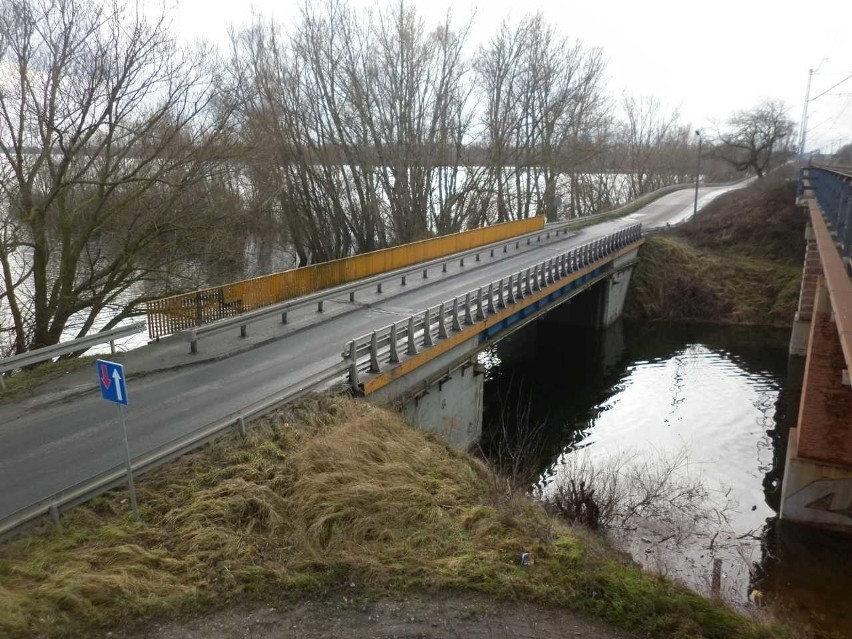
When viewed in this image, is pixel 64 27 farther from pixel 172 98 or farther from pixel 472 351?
pixel 472 351

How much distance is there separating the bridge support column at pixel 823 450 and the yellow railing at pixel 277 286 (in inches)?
573

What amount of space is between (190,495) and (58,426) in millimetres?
3298

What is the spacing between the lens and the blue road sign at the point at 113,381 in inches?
283

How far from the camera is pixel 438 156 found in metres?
42.1

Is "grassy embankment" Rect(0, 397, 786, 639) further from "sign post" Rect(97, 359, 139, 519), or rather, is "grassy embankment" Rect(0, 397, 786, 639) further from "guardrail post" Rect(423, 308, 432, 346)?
"guardrail post" Rect(423, 308, 432, 346)

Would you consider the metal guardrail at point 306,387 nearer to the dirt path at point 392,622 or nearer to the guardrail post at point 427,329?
the guardrail post at point 427,329

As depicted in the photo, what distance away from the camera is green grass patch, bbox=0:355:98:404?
1099 cm

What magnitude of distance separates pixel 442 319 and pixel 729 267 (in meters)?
32.0

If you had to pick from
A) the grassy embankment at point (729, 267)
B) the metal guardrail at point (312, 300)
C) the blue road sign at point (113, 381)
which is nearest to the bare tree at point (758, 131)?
the grassy embankment at point (729, 267)

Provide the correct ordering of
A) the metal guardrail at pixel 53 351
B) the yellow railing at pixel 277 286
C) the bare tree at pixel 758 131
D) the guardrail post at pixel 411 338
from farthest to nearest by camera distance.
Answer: the bare tree at pixel 758 131
the yellow railing at pixel 277 286
the guardrail post at pixel 411 338
the metal guardrail at pixel 53 351

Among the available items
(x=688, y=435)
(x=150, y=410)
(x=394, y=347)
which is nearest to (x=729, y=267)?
(x=688, y=435)

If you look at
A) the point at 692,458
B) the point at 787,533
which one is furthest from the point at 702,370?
the point at 787,533

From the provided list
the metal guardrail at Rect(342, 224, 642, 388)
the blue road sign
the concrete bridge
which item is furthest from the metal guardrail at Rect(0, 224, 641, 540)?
the concrete bridge

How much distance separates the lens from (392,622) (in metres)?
6.48
